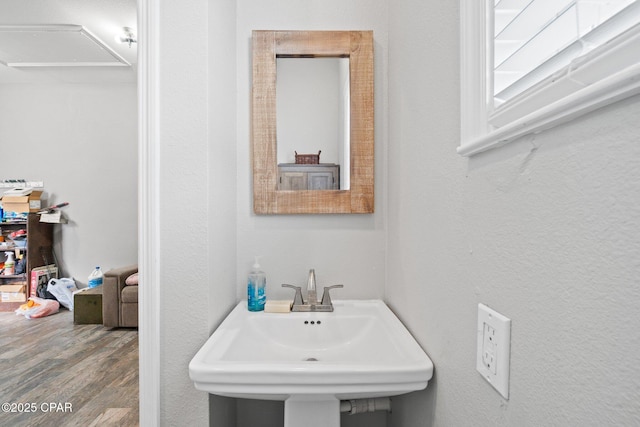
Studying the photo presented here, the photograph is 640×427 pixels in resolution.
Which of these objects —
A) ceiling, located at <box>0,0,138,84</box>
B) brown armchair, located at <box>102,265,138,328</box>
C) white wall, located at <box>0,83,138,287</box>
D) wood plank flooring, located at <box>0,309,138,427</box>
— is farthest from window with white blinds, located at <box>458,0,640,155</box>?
white wall, located at <box>0,83,138,287</box>

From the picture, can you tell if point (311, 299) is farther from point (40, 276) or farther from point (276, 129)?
point (40, 276)

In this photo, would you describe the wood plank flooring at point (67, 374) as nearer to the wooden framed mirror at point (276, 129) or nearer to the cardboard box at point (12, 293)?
the cardboard box at point (12, 293)

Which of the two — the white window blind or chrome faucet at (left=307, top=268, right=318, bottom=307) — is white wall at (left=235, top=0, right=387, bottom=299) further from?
the white window blind

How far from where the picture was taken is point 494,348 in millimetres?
545

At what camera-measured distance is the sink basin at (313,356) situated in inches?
32.1

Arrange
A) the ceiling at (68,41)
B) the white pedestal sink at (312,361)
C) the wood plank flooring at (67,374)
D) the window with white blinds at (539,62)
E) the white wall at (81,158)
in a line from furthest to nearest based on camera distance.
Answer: the white wall at (81,158) → the ceiling at (68,41) → the wood plank flooring at (67,374) → the white pedestal sink at (312,361) → the window with white blinds at (539,62)

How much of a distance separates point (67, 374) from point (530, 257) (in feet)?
9.78

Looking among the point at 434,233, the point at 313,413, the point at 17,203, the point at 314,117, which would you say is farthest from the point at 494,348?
the point at 17,203

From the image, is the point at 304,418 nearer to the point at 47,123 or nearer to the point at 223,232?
the point at 223,232

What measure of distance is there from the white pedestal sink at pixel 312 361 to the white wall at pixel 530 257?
102mm

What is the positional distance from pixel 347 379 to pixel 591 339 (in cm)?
57

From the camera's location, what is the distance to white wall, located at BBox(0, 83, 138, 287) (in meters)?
4.07

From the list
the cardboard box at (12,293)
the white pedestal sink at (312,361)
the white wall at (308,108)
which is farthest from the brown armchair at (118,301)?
the white wall at (308,108)

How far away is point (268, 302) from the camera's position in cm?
131
